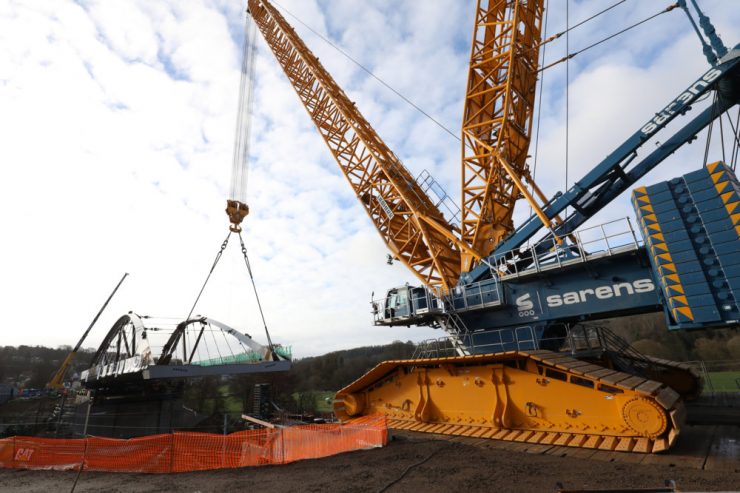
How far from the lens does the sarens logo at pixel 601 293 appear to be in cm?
899

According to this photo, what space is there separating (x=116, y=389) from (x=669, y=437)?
3142 centimetres

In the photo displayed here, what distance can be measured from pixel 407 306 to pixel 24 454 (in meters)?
11.6

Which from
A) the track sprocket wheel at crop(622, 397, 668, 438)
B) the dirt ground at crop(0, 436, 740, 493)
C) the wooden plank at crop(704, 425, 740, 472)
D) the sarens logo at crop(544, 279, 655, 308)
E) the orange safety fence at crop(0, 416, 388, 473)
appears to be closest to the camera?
the dirt ground at crop(0, 436, 740, 493)

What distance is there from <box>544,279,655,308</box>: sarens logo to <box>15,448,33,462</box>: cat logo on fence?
14463mm

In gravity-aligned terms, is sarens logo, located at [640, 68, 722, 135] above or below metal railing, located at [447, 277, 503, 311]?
above

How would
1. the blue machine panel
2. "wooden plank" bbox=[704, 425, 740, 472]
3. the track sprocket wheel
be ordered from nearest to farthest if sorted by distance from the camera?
1. "wooden plank" bbox=[704, 425, 740, 472]
2. the track sprocket wheel
3. the blue machine panel

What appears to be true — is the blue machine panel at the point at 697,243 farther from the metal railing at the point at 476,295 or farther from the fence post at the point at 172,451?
the fence post at the point at 172,451

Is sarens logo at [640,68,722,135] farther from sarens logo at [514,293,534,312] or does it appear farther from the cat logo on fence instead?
the cat logo on fence

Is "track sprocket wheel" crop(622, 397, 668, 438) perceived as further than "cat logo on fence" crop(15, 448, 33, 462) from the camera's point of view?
No

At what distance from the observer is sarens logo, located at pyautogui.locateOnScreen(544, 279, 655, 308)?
899cm

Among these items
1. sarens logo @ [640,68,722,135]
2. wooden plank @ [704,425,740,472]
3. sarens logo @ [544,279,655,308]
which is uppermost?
sarens logo @ [640,68,722,135]

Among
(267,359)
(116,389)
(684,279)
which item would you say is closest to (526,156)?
(684,279)

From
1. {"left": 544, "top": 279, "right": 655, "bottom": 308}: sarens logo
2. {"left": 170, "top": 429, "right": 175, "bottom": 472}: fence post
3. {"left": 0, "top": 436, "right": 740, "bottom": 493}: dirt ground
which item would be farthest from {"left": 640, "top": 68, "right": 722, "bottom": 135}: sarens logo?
{"left": 170, "top": 429, "right": 175, "bottom": 472}: fence post

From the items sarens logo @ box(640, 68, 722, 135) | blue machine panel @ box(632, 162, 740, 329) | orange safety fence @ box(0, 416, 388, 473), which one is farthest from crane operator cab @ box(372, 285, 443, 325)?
sarens logo @ box(640, 68, 722, 135)
